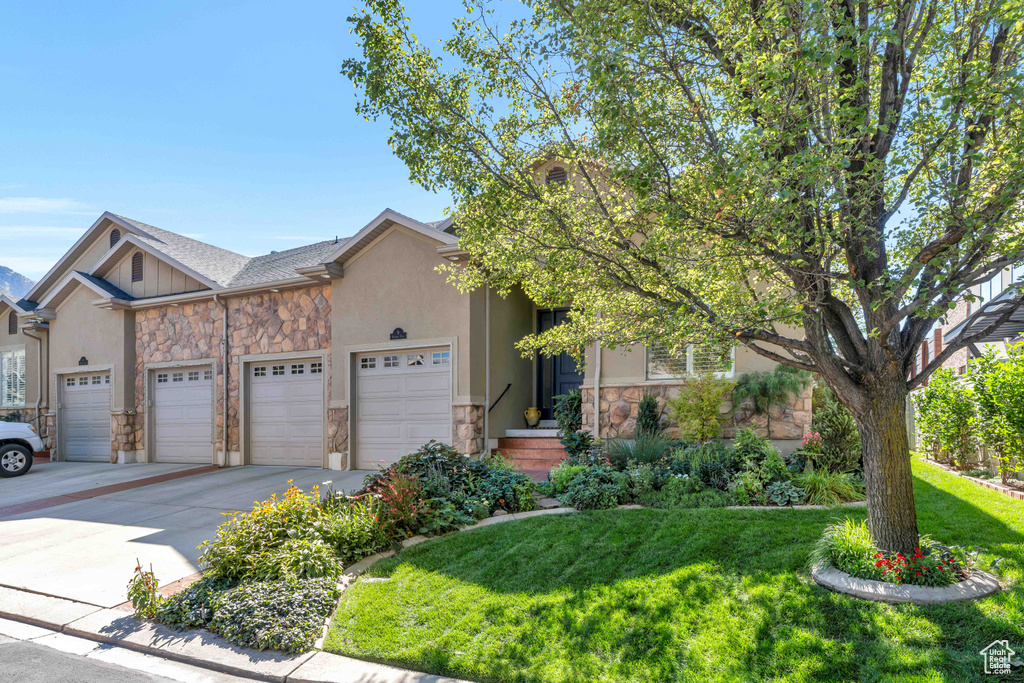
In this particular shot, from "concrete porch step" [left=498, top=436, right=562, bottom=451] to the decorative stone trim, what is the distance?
6.69m

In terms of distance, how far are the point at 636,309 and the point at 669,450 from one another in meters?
3.76

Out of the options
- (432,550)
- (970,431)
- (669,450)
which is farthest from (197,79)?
(970,431)

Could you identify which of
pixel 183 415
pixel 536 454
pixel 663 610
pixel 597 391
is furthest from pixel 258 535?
pixel 183 415

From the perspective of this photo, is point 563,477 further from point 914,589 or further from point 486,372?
point 914,589

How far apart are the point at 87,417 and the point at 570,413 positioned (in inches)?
538

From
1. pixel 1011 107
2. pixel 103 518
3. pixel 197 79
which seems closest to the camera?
pixel 1011 107

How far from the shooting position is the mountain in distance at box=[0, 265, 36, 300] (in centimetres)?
17212

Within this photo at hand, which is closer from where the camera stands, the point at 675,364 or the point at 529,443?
the point at 675,364

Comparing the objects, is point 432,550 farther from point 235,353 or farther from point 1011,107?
point 235,353

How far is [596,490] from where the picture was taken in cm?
672

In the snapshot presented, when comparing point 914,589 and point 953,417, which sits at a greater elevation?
point 953,417

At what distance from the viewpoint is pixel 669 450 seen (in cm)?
823

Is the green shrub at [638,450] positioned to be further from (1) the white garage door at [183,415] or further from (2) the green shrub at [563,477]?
(1) the white garage door at [183,415]

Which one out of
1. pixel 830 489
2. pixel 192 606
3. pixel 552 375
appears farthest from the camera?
pixel 552 375
